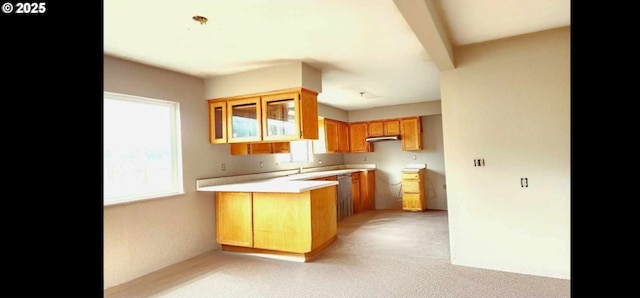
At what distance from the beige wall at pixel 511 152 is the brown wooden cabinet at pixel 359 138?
384 centimetres

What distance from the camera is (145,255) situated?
3252 millimetres

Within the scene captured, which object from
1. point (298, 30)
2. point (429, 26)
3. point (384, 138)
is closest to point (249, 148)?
point (298, 30)

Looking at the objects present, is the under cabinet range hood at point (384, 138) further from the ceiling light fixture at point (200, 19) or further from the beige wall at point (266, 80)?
the ceiling light fixture at point (200, 19)

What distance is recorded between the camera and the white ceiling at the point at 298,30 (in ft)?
7.27

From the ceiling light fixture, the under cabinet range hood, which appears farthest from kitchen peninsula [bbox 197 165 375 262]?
the under cabinet range hood

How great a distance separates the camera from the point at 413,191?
641 centimetres

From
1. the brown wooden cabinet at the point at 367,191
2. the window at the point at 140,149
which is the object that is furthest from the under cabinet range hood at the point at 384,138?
the window at the point at 140,149

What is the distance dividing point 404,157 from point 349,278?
4.49m

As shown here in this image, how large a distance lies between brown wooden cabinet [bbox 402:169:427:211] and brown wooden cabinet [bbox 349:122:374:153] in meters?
1.11

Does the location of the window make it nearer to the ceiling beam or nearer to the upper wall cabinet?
the upper wall cabinet

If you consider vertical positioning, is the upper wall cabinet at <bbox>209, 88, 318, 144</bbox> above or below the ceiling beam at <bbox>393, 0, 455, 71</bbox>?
below

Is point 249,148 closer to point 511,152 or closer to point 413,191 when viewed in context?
point 511,152

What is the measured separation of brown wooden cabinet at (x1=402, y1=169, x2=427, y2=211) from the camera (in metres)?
6.35
